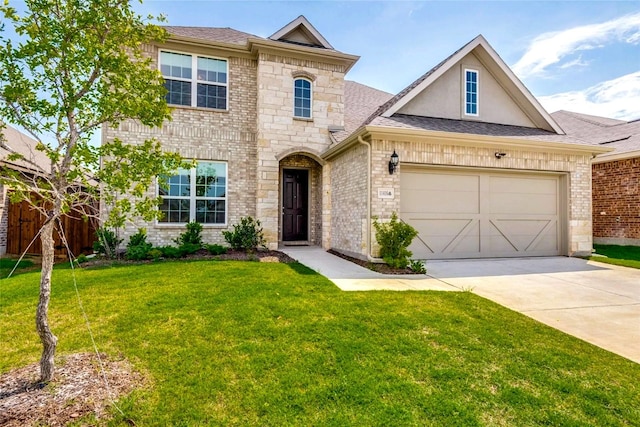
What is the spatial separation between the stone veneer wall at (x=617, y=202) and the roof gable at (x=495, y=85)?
345 centimetres

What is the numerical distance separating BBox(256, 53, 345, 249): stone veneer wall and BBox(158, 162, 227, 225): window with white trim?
126cm

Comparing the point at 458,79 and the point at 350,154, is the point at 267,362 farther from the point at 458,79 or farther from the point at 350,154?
the point at 458,79

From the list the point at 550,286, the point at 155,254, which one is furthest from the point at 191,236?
the point at 550,286

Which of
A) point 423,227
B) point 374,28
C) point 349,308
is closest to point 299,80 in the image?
point 374,28

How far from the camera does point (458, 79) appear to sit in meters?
10.2

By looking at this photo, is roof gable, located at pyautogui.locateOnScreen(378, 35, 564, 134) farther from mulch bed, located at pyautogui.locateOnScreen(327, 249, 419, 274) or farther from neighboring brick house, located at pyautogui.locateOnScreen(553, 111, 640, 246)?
mulch bed, located at pyautogui.locateOnScreen(327, 249, 419, 274)

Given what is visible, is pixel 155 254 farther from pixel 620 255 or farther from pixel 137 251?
pixel 620 255

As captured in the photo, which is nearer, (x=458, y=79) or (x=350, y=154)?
(x=350, y=154)

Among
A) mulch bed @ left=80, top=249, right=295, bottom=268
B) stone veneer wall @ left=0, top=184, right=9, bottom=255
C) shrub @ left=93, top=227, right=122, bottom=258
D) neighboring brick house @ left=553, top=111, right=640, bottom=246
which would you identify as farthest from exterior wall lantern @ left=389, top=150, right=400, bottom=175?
stone veneer wall @ left=0, top=184, right=9, bottom=255

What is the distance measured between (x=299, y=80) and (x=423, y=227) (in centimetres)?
630

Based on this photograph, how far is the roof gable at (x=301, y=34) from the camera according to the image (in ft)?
35.7

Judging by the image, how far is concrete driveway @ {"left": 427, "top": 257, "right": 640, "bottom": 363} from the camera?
4.01 metres

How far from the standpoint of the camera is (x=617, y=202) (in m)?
11.9

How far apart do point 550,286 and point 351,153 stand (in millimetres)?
5471
